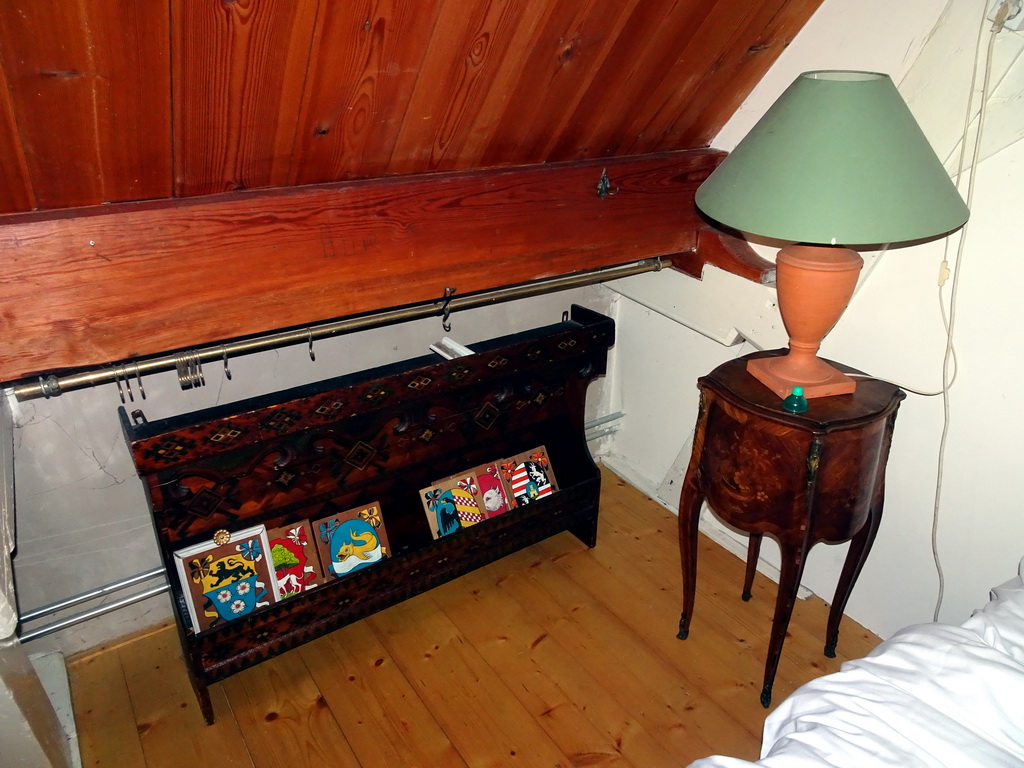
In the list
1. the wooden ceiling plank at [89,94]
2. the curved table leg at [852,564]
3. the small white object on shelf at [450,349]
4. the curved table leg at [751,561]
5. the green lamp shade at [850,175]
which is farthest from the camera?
the curved table leg at [751,561]

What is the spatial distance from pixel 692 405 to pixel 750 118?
3.13ft

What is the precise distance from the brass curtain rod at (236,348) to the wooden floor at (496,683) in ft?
2.86

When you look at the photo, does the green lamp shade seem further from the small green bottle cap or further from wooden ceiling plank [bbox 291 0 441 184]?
wooden ceiling plank [bbox 291 0 441 184]

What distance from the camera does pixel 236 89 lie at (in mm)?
1159

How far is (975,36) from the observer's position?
1512mm

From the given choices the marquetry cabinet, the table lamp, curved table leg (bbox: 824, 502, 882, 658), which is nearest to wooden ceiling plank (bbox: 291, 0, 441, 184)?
the marquetry cabinet

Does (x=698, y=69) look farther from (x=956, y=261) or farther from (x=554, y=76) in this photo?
(x=956, y=261)

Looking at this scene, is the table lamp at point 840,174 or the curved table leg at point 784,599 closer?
the table lamp at point 840,174

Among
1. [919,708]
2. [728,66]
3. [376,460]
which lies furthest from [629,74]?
[919,708]

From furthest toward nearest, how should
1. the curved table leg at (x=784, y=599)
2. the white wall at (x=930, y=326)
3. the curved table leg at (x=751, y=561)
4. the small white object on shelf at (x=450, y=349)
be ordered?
the curved table leg at (x=751, y=561), the small white object on shelf at (x=450, y=349), the curved table leg at (x=784, y=599), the white wall at (x=930, y=326)

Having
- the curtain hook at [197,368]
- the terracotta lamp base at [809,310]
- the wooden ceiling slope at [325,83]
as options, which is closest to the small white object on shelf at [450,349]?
the wooden ceiling slope at [325,83]

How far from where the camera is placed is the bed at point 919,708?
99cm

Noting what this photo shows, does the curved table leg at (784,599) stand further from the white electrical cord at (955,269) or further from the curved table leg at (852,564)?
the white electrical cord at (955,269)

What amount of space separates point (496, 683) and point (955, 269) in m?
1.54
